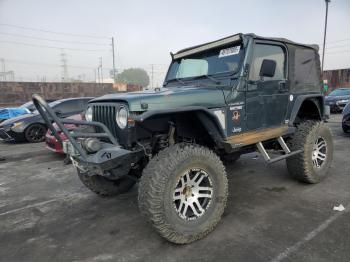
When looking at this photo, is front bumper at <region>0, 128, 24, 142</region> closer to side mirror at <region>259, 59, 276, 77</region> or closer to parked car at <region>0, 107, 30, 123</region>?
parked car at <region>0, 107, 30, 123</region>

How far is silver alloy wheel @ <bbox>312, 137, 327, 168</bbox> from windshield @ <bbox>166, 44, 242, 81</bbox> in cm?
208

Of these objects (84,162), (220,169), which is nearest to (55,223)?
(84,162)

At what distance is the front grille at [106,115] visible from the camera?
309cm

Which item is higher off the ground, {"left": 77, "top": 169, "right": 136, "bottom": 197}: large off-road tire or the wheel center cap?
the wheel center cap

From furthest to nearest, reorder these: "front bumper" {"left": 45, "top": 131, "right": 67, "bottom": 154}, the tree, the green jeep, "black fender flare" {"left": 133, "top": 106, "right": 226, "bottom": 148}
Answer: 1. the tree
2. "front bumper" {"left": 45, "top": 131, "right": 67, "bottom": 154}
3. the green jeep
4. "black fender flare" {"left": 133, "top": 106, "right": 226, "bottom": 148}

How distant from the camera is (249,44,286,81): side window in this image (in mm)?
3785

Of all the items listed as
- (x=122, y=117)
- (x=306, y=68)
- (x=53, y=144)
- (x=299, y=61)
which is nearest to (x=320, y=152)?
(x=306, y=68)

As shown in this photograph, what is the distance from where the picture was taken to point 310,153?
14.1 feet

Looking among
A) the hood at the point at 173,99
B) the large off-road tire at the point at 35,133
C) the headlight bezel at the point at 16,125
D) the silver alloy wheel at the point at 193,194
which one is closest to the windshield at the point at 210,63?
the hood at the point at 173,99

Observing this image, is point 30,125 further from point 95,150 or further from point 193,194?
point 193,194

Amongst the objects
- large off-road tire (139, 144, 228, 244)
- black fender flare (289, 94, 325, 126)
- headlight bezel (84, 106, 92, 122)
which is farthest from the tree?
large off-road tire (139, 144, 228, 244)

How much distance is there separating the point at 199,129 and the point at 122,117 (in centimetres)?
94

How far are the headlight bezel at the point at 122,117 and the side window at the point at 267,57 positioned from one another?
177 cm

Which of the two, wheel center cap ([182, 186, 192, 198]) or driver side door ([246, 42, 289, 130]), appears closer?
wheel center cap ([182, 186, 192, 198])
